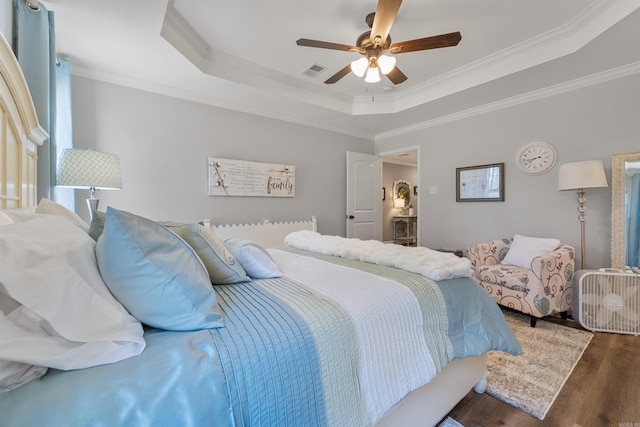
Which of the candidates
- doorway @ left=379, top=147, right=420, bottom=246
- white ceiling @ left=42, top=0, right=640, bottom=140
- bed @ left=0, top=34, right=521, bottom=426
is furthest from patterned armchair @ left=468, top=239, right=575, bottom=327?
doorway @ left=379, top=147, right=420, bottom=246

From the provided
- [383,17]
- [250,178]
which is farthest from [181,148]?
[383,17]

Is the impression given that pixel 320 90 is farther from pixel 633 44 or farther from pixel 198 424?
pixel 198 424

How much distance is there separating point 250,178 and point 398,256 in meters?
2.60

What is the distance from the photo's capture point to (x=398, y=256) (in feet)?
5.23

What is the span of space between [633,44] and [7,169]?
434 centimetres

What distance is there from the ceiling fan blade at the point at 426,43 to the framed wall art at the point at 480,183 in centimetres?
222

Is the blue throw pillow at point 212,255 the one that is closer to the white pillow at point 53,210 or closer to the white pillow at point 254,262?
the white pillow at point 254,262

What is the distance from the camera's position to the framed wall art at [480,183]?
3570 millimetres

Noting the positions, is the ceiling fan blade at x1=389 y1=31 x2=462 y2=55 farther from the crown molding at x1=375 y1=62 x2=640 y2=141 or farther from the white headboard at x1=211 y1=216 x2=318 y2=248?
the white headboard at x1=211 y1=216 x2=318 y2=248

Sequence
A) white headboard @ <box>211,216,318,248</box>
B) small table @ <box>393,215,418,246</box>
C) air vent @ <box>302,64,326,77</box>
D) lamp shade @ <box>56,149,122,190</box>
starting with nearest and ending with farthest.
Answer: lamp shade @ <box>56,149,122,190</box> → air vent @ <box>302,64,326,77</box> → white headboard @ <box>211,216,318,248</box> → small table @ <box>393,215,418,246</box>

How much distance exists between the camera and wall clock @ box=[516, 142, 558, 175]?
316 centimetres

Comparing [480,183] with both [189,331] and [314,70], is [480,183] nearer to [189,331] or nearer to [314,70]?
[314,70]

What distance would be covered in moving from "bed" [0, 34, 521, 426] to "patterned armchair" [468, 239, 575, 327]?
1.51 m

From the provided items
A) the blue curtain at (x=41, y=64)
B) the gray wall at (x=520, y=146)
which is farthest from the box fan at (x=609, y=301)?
the blue curtain at (x=41, y=64)
